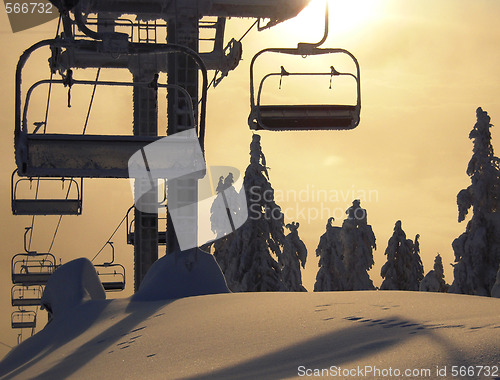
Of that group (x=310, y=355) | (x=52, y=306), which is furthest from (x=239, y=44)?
(x=310, y=355)

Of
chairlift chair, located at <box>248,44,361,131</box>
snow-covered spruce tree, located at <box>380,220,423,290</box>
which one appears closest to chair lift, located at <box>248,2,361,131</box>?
chairlift chair, located at <box>248,44,361,131</box>

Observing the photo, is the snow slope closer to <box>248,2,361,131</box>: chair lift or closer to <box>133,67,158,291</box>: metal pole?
<box>248,2,361,131</box>: chair lift

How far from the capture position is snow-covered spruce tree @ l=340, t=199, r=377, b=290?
4175cm

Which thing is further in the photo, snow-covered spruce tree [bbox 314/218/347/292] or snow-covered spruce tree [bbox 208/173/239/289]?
snow-covered spruce tree [bbox 314/218/347/292]

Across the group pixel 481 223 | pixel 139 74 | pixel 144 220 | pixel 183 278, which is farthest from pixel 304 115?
pixel 481 223

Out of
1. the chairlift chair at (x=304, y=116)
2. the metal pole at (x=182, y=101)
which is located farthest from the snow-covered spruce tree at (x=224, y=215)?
the chairlift chair at (x=304, y=116)

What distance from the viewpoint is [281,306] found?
787 cm

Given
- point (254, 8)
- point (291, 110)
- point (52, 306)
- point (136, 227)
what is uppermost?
point (254, 8)

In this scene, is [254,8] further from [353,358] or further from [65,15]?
[353,358]

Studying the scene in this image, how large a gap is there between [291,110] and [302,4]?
5091mm

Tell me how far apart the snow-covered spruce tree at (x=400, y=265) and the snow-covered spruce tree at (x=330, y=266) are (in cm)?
202

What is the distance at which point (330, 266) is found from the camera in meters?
41.4

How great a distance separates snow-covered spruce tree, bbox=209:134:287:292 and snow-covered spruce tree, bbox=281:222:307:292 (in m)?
5.42

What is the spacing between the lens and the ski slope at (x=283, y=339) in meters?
4.57
